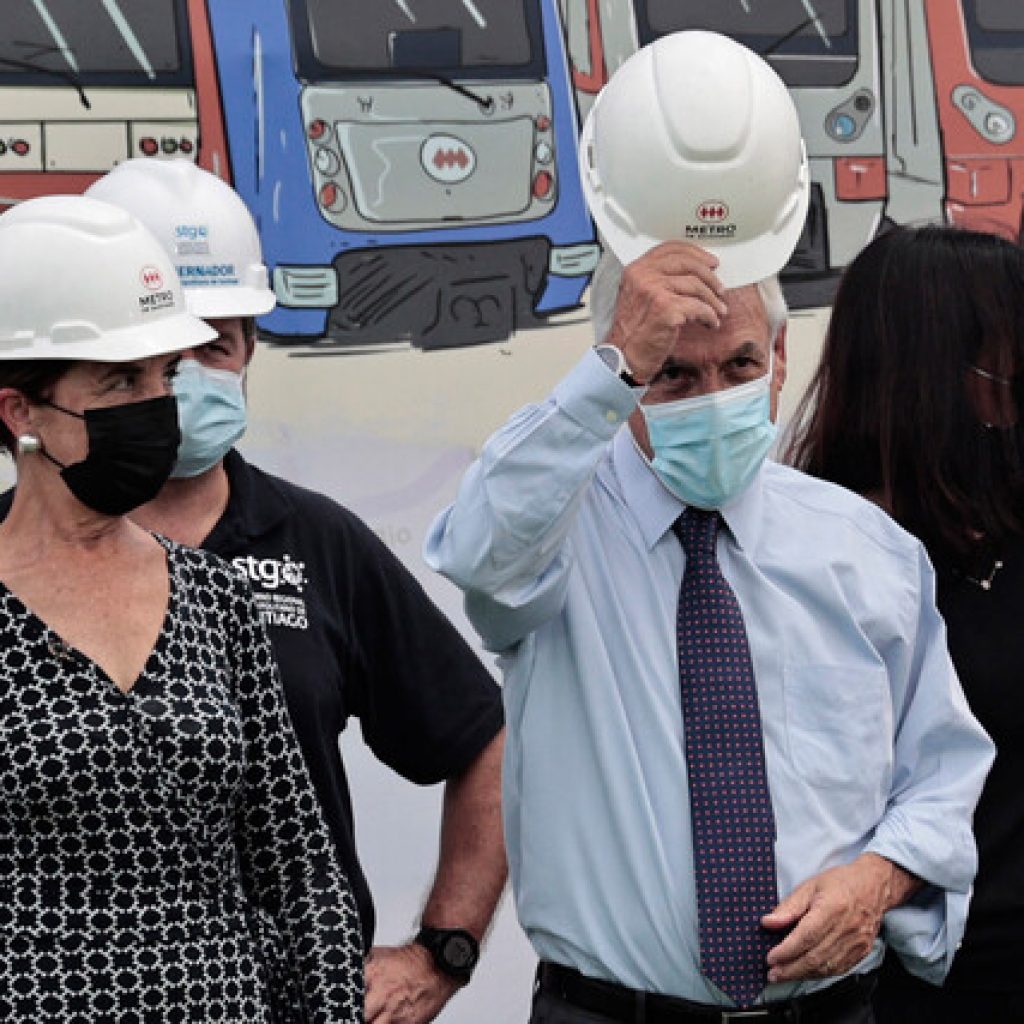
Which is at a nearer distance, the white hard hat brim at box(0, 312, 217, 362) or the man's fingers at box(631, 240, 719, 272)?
the white hard hat brim at box(0, 312, 217, 362)

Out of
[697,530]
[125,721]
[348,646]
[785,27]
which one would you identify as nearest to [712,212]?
[697,530]

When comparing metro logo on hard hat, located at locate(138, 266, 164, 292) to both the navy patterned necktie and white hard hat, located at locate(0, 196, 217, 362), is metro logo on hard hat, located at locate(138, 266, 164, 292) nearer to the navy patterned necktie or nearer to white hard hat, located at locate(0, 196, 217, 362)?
white hard hat, located at locate(0, 196, 217, 362)

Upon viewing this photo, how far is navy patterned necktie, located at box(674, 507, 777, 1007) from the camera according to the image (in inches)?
126

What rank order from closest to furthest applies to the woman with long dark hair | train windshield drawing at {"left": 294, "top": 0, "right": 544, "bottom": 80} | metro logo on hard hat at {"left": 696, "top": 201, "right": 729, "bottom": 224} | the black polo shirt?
metro logo on hard hat at {"left": 696, "top": 201, "right": 729, "bottom": 224}, the black polo shirt, the woman with long dark hair, train windshield drawing at {"left": 294, "top": 0, "right": 544, "bottom": 80}

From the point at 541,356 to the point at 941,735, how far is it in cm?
129

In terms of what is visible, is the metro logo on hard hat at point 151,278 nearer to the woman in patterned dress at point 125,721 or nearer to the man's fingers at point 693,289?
the woman in patterned dress at point 125,721

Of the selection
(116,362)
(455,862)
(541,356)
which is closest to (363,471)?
(541,356)

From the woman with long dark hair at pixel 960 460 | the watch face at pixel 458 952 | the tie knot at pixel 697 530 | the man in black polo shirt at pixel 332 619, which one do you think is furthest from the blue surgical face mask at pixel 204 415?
the woman with long dark hair at pixel 960 460

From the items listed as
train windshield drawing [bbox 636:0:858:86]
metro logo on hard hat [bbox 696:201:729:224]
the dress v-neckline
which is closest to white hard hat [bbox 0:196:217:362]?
the dress v-neckline

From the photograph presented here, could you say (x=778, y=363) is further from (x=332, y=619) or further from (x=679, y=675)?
(x=332, y=619)

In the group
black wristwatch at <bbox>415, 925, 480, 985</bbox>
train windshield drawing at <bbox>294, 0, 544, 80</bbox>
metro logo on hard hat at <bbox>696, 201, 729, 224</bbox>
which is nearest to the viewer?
metro logo on hard hat at <bbox>696, 201, 729, 224</bbox>

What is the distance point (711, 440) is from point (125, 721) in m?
0.85

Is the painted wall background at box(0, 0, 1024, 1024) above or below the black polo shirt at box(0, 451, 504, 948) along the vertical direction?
above

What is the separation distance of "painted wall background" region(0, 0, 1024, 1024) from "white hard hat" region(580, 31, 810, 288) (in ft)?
3.04
